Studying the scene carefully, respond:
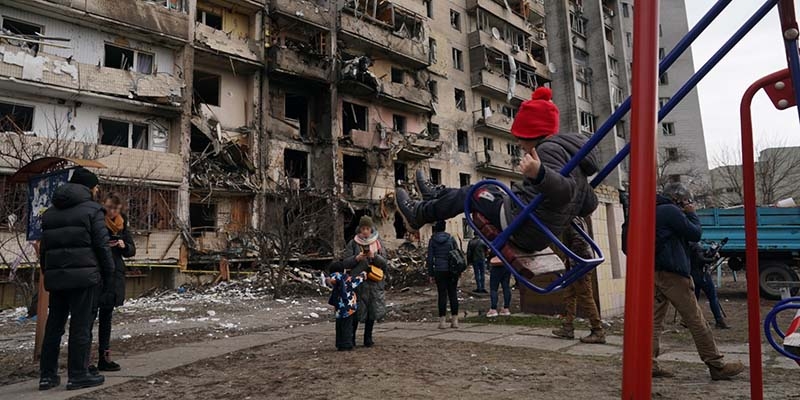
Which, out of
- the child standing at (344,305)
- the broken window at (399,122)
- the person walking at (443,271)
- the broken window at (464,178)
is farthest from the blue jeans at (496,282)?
the broken window at (464,178)

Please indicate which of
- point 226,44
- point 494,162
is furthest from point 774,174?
point 226,44

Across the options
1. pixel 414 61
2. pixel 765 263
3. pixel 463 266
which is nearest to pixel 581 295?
pixel 463 266

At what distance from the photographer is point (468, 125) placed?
3259 cm

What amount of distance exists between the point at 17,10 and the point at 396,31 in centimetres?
1839

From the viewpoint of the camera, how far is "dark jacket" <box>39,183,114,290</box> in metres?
4.35

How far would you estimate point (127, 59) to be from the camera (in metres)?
18.6

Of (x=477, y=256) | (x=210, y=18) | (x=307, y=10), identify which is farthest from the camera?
(x=307, y=10)

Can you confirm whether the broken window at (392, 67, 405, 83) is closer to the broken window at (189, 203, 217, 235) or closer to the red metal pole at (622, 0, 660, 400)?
the broken window at (189, 203, 217, 235)

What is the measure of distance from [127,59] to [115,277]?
16.7m

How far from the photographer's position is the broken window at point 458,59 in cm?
3291

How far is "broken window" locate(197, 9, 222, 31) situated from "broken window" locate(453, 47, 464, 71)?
16151 mm

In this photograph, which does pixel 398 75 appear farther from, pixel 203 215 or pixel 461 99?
pixel 203 215

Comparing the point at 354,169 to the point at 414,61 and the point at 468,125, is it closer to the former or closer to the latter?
the point at 414,61

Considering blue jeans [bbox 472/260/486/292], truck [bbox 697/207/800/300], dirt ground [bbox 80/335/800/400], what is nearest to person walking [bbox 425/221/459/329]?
dirt ground [bbox 80/335/800/400]
